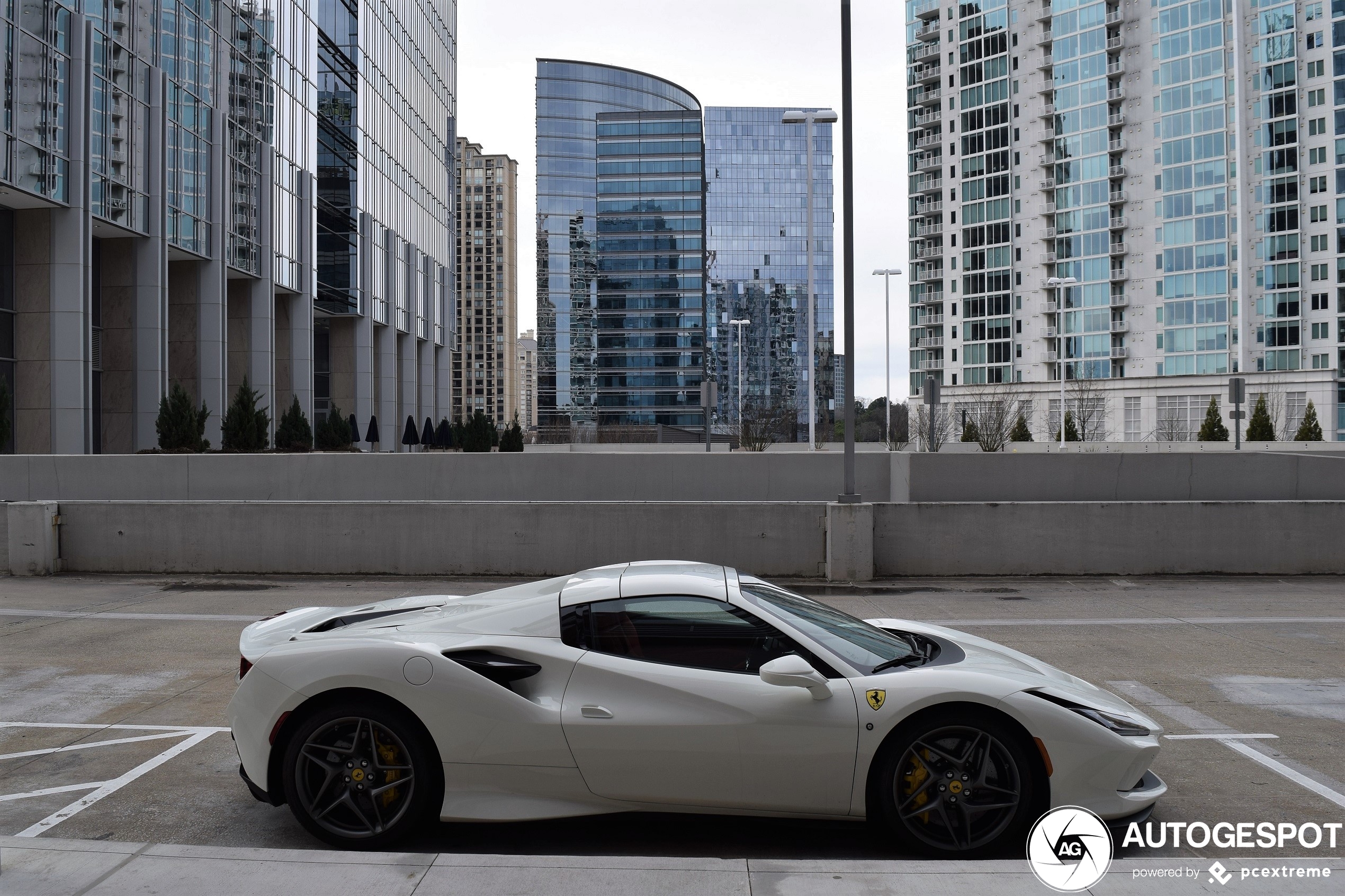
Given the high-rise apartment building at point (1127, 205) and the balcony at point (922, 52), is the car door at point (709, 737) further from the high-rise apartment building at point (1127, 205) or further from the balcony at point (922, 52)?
the balcony at point (922, 52)

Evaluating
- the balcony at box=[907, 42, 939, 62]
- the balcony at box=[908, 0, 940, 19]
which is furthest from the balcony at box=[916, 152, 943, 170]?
the balcony at box=[908, 0, 940, 19]

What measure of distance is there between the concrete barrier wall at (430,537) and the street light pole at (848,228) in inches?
25.3

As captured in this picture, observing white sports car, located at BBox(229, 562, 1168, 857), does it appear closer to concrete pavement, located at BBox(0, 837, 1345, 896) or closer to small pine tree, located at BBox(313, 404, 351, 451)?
concrete pavement, located at BBox(0, 837, 1345, 896)

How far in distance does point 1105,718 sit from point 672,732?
195 cm

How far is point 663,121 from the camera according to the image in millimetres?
104062

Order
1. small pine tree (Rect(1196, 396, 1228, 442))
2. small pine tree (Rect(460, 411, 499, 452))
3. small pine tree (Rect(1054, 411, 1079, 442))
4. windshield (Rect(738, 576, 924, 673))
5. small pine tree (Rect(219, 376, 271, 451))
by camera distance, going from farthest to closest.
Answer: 1. small pine tree (Rect(1054, 411, 1079, 442))
2. small pine tree (Rect(1196, 396, 1228, 442))
3. small pine tree (Rect(460, 411, 499, 452))
4. small pine tree (Rect(219, 376, 271, 451))
5. windshield (Rect(738, 576, 924, 673))

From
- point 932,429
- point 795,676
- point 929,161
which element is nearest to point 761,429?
point 932,429

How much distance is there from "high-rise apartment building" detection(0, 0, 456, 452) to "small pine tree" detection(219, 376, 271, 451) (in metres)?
2.39

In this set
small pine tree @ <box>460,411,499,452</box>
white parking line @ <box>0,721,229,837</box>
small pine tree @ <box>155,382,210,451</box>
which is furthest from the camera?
small pine tree @ <box>460,411,499,452</box>

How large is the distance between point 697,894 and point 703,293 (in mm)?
103451

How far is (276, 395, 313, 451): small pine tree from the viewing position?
42.1 m

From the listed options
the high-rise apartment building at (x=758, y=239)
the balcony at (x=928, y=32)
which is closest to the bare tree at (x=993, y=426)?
the balcony at (x=928, y=32)

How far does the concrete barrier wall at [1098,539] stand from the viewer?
1312 centimetres

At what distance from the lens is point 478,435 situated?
157 ft
